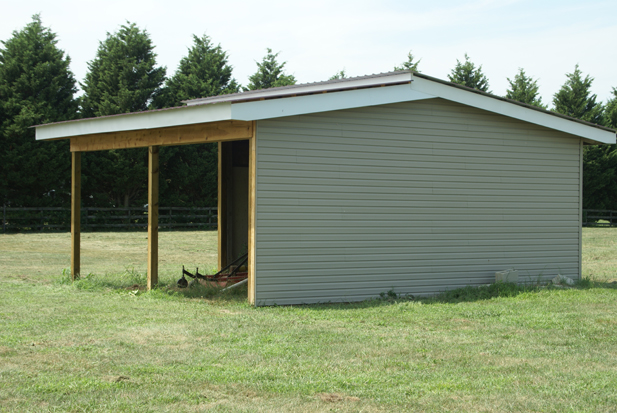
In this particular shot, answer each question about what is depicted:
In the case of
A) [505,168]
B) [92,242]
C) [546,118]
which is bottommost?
[92,242]

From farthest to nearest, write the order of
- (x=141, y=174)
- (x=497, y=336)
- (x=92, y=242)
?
1. (x=141, y=174)
2. (x=92, y=242)
3. (x=497, y=336)

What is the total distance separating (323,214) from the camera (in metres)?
8.81

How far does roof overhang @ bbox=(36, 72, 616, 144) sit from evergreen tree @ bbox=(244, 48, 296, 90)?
85.0ft

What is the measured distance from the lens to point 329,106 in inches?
337

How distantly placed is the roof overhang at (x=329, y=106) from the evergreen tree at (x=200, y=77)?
785 inches

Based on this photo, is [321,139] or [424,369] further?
[321,139]

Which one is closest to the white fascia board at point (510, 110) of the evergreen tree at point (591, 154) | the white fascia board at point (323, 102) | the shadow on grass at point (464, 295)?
the white fascia board at point (323, 102)

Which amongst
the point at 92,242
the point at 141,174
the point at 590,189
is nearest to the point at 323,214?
the point at 92,242

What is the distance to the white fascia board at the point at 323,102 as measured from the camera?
796 cm

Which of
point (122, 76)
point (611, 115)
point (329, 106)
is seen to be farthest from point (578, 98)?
point (329, 106)

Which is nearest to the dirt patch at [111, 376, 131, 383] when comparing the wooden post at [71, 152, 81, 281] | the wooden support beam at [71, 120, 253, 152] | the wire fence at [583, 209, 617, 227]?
the wooden support beam at [71, 120, 253, 152]

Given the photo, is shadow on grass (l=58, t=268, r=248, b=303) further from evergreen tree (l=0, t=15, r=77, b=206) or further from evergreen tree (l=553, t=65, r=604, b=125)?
evergreen tree (l=553, t=65, r=604, b=125)

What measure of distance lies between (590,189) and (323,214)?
28.4 meters

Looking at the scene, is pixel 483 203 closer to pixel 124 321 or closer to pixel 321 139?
pixel 321 139
